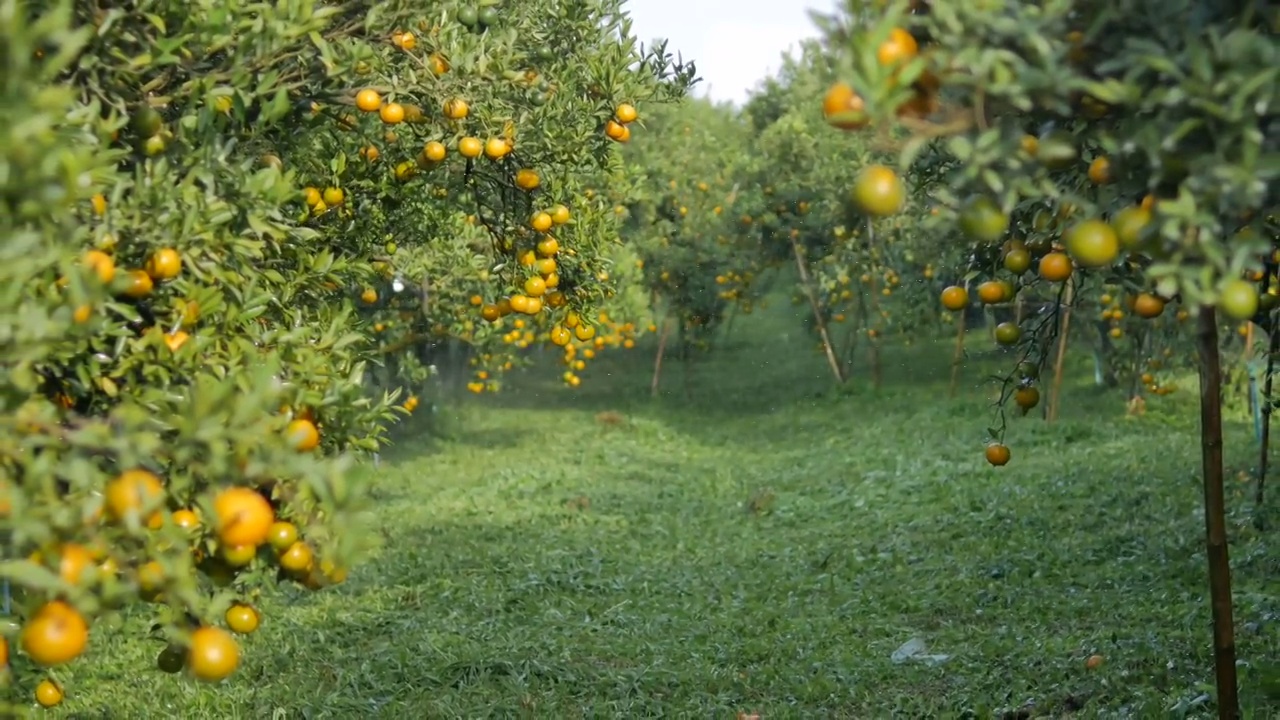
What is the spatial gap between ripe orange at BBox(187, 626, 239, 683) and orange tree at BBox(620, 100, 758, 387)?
13947mm

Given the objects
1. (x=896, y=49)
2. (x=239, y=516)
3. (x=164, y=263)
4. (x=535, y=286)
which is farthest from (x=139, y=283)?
(x=535, y=286)

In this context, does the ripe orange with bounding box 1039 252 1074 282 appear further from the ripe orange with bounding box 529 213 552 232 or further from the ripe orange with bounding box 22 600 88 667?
the ripe orange with bounding box 22 600 88 667

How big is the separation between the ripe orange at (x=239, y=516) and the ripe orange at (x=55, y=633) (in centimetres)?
25

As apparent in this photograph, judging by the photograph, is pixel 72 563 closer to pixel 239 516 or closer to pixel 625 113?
pixel 239 516

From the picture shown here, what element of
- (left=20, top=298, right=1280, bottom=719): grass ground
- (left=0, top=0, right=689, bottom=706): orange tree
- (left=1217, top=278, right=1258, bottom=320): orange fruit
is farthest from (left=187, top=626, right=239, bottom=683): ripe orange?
(left=20, top=298, right=1280, bottom=719): grass ground

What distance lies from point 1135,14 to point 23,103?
1728 mm

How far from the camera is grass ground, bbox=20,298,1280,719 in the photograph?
517 cm

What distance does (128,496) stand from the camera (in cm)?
178

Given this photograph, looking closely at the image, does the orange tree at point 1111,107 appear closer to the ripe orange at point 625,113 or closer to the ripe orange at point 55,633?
the ripe orange at point 55,633

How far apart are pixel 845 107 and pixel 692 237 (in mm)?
14750

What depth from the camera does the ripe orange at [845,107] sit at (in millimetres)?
1834

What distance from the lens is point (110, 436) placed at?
173cm

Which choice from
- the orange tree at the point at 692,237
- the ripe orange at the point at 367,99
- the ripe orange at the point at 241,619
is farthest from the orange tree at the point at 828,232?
the ripe orange at the point at 241,619

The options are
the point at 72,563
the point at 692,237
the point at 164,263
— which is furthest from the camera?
the point at 692,237
